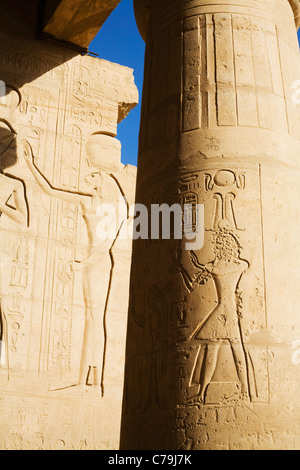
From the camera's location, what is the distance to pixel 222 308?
11.3 ft

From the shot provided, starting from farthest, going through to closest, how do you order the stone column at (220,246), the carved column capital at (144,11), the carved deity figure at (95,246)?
the carved deity figure at (95,246) → the carved column capital at (144,11) → the stone column at (220,246)

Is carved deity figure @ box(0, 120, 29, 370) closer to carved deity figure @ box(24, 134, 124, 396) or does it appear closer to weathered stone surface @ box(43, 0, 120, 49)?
carved deity figure @ box(24, 134, 124, 396)

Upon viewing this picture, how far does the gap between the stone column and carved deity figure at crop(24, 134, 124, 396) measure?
13.2 ft

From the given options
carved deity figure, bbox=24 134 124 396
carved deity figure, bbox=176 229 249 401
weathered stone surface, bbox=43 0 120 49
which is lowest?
carved deity figure, bbox=176 229 249 401

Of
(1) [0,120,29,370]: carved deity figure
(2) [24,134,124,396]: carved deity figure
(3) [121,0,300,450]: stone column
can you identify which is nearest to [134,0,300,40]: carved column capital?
(3) [121,0,300,450]: stone column

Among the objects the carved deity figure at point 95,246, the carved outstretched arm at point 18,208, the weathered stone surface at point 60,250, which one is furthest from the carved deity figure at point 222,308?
the carved outstretched arm at point 18,208

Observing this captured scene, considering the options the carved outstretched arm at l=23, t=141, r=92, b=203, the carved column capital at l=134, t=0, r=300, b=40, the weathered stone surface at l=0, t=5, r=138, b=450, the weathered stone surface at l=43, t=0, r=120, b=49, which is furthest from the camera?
the weathered stone surface at l=43, t=0, r=120, b=49

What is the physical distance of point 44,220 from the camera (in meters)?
8.23

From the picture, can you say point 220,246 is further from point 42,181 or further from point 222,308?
point 42,181

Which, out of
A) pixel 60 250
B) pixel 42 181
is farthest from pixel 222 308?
pixel 42 181

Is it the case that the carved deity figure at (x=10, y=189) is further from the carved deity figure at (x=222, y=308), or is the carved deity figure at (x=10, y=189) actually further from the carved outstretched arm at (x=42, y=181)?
the carved deity figure at (x=222, y=308)

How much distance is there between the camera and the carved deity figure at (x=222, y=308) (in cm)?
333

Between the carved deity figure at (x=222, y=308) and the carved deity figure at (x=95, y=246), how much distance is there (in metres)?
4.62

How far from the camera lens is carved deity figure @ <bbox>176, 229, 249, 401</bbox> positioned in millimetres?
3330
